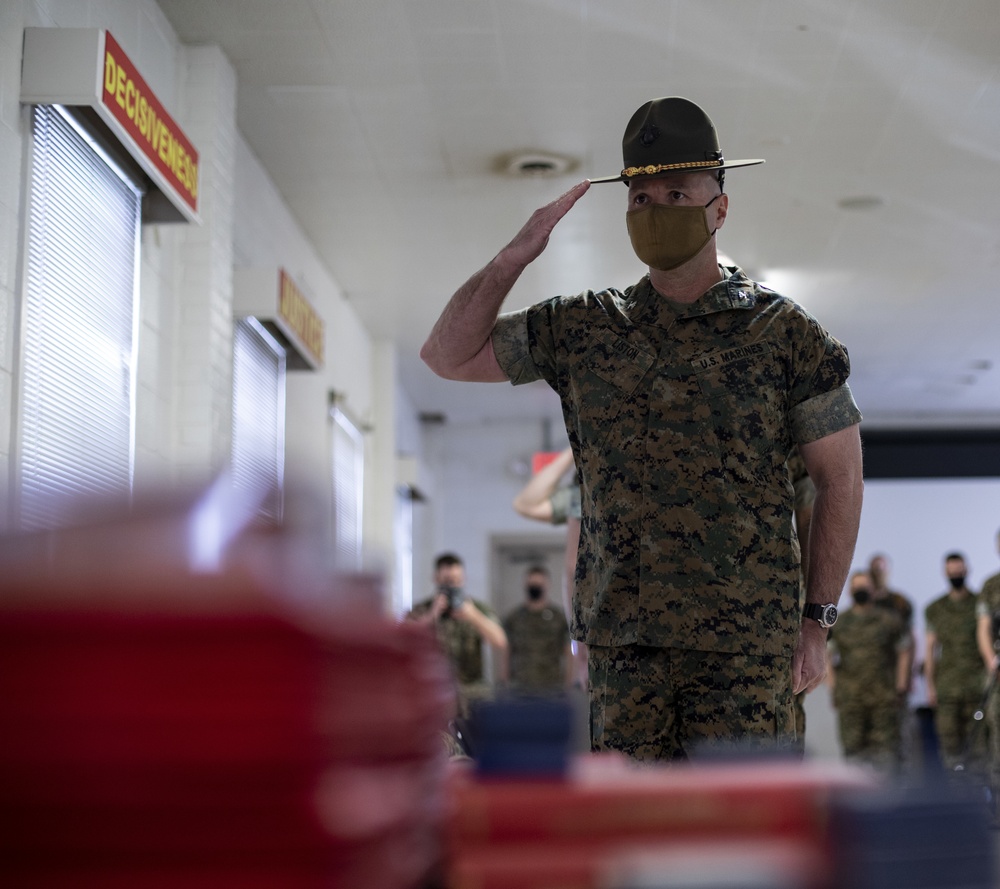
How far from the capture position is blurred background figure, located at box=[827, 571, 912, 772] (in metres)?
10.8

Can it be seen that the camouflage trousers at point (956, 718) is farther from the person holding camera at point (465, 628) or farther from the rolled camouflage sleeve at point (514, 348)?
the rolled camouflage sleeve at point (514, 348)

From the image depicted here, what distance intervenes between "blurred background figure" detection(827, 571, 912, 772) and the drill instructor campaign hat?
940 centimetres

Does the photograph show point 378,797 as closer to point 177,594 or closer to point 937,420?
point 177,594

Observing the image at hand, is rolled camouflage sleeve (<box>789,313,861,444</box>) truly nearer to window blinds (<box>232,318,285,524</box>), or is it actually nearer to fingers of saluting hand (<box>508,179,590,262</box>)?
fingers of saluting hand (<box>508,179,590,262</box>)

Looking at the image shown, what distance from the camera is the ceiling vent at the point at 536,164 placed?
283 inches

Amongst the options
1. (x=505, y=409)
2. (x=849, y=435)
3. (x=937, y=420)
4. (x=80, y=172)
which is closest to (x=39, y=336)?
(x=80, y=172)

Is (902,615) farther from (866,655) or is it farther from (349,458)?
(349,458)

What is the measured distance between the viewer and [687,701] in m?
1.89

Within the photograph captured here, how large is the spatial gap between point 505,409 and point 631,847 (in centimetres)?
1446

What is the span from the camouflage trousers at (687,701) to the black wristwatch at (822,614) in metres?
0.11

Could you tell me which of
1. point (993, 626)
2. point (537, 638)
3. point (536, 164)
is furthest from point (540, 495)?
point (537, 638)

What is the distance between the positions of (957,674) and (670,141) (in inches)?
370

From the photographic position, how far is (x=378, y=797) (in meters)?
0.46

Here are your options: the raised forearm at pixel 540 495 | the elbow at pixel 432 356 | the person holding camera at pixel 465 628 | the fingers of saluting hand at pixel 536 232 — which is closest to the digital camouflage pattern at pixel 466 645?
the person holding camera at pixel 465 628
